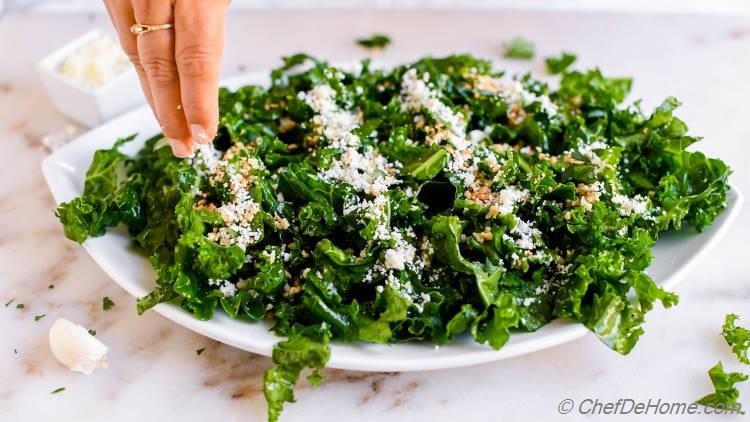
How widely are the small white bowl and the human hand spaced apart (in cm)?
92

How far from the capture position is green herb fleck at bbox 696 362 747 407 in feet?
7.41

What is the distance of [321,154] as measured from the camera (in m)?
2.57

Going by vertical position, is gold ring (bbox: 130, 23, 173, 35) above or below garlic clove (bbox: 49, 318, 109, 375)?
above

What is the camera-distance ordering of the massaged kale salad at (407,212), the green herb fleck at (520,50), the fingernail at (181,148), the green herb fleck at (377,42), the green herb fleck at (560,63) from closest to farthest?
the massaged kale salad at (407,212) < the fingernail at (181,148) < the green herb fleck at (560,63) < the green herb fleck at (520,50) < the green herb fleck at (377,42)

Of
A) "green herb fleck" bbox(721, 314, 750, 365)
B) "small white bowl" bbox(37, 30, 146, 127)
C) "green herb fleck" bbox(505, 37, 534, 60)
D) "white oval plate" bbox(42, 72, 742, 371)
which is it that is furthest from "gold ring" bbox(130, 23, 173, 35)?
"green herb fleck" bbox(505, 37, 534, 60)

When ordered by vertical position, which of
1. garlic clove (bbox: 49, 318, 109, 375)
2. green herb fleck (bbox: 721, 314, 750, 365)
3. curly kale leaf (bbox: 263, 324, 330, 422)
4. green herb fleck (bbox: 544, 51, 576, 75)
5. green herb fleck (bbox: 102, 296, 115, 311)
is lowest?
green herb fleck (bbox: 102, 296, 115, 311)

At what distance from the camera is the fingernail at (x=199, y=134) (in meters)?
2.41

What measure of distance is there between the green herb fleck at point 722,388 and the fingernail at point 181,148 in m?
1.73

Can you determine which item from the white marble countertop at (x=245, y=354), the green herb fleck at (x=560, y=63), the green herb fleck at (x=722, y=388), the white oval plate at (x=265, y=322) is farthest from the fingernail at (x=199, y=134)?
the green herb fleck at (x=560, y=63)

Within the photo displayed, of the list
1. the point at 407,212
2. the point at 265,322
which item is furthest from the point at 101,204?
the point at 407,212

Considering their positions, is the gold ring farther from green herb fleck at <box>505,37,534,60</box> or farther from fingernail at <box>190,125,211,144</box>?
green herb fleck at <box>505,37,534,60</box>

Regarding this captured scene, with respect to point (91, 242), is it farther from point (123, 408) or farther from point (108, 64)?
point (108, 64)

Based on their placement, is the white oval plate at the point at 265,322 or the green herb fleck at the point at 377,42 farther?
the green herb fleck at the point at 377,42

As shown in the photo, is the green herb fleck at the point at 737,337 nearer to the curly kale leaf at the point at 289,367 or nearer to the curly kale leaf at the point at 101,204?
the curly kale leaf at the point at 289,367
